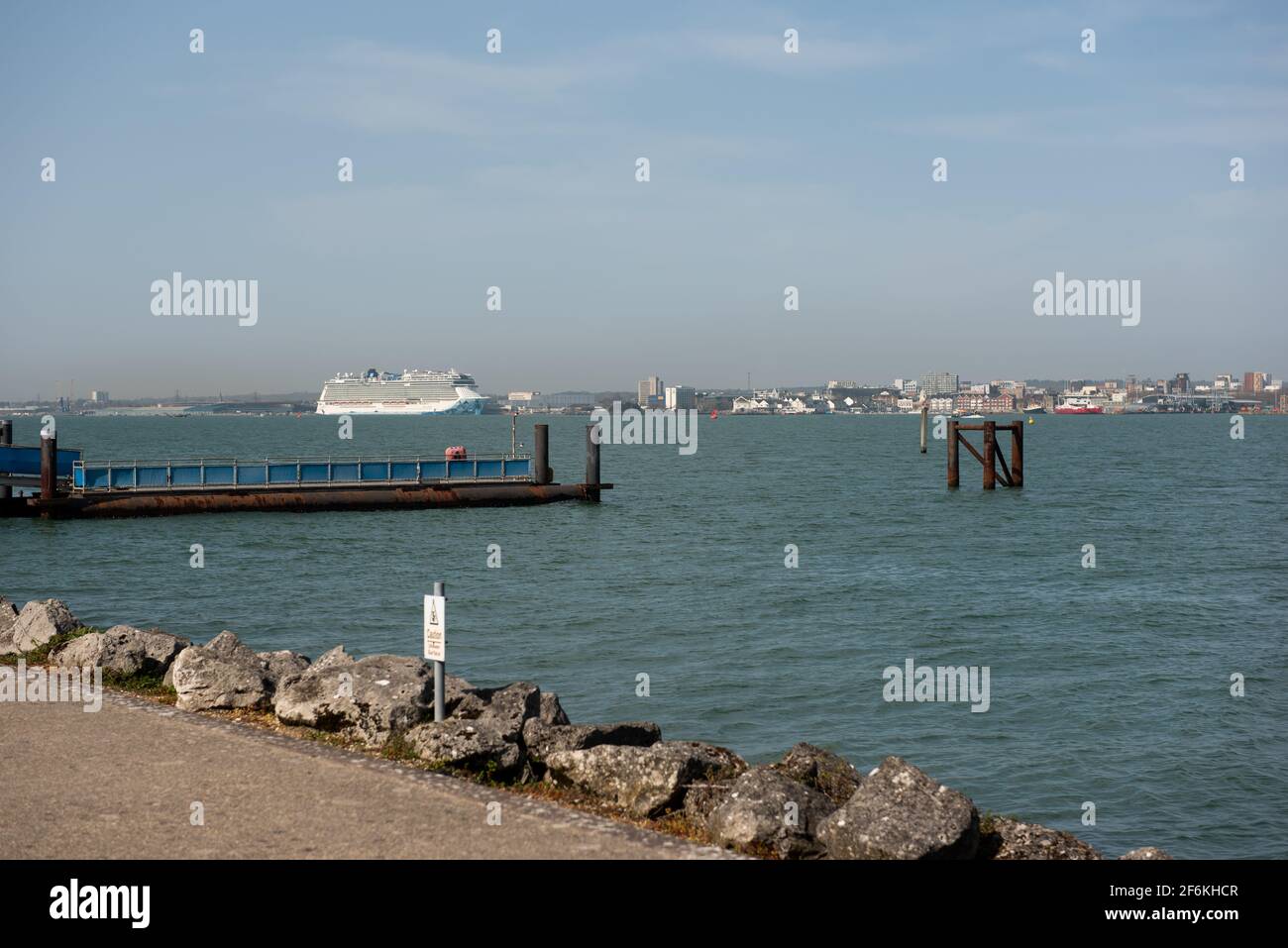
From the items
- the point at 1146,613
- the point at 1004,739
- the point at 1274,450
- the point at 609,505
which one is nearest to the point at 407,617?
the point at 1004,739

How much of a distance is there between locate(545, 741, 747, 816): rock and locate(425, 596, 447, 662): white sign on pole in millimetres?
1448

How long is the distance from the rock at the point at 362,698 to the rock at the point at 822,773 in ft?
10.9

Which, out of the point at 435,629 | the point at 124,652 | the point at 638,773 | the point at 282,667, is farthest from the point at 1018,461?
the point at 638,773

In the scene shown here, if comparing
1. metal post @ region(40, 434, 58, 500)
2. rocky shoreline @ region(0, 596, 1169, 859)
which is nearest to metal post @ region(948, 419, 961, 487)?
metal post @ region(40, 434, 58, 500)

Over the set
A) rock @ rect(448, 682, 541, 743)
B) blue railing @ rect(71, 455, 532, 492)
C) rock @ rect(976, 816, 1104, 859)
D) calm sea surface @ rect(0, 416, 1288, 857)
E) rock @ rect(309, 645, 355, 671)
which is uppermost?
blue railing @ rect(71, 455, 532, 492)

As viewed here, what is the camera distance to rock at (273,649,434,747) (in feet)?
37.6

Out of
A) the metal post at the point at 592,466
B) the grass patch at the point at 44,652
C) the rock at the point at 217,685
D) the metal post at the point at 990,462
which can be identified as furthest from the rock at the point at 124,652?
the metal post at the point at 990,462

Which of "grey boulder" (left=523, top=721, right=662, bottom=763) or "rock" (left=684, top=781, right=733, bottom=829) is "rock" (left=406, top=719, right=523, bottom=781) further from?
"rock" (left=684, top=781, right=733, bottom=829)

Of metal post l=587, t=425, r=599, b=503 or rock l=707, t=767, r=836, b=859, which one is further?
metal post l=587, t=425, r=599, b=503

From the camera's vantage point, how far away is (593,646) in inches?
936

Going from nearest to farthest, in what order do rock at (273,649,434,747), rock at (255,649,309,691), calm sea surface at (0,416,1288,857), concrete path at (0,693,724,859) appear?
concrete path at (0,693,724,859) → rock at (273,649,434,747) → rock at (255,649,309,691) → calm sea surface at (0,416,1288,857)

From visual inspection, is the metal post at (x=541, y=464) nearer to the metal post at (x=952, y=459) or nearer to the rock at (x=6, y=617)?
the metal post at (x=952, y=459)

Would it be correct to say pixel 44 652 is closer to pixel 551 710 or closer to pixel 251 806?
pixel 551 710
